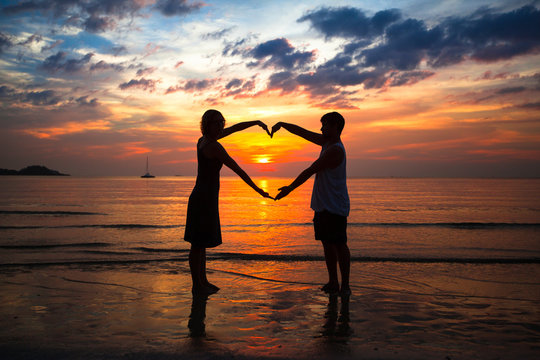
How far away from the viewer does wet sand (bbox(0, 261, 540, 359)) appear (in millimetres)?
3424

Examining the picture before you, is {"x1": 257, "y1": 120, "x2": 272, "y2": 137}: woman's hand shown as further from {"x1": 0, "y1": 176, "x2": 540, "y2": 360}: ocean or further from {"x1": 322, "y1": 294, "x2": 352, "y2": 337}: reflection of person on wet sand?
{"x1": 322, "y1": 294, "x2": 352, "y2": 337}: reflection of person on wet sand

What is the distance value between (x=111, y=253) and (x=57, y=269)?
2.00 m

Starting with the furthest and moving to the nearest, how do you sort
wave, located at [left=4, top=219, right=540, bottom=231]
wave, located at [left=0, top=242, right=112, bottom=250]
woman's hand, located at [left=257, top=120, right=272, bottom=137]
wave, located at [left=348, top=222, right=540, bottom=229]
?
wave, located at [left=348, top=222, right=540, bottom=229] → wave, located at [left=4, top=219, right=540, bottom=231] → wave, located at [left=0, top=242, right=112, bottom=250] → woman's hand, located at [left=257, top=120, right=272, bottom=137]

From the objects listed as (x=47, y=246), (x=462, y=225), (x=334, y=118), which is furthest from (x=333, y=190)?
(x=462, y=225)

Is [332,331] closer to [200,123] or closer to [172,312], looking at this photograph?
[172,312]

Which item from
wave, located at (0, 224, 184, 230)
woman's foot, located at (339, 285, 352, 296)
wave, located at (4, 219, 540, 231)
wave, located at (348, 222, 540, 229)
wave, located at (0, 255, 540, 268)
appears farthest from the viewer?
wave, located at (348, 222, 540, 229)

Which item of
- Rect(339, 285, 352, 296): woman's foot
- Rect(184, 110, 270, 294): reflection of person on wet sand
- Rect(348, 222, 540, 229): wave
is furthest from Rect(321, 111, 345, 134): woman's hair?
Rect(348, 222, 540, 229): wave

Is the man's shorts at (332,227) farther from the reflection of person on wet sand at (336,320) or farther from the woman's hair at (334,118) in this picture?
the woman's hair at (334,118)

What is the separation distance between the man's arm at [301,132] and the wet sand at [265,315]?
2.29 metres

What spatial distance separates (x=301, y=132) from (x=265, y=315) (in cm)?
274

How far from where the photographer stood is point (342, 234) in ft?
16.8

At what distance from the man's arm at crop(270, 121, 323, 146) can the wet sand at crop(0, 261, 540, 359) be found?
7.52 feet

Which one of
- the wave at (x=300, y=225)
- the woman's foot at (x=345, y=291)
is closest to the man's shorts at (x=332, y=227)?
the woman's foot at (x=345, y=291)

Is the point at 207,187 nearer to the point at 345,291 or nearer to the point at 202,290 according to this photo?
the point at 202,290
